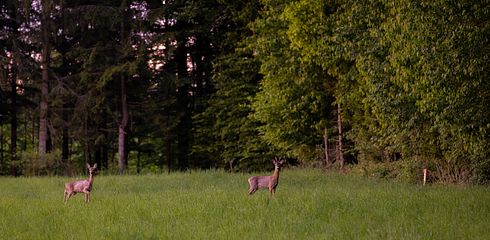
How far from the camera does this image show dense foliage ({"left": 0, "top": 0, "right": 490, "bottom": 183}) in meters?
18.1

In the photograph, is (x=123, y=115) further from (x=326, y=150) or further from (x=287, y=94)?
(x=326, y=150)

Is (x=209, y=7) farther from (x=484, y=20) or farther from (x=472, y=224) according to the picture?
(x=472, y=224)

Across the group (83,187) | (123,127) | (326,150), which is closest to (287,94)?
(326,150)

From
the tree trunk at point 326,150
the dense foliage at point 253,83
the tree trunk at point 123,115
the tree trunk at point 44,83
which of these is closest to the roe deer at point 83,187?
the dense foliage at point 253,83

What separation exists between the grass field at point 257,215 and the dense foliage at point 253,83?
3043 millimetres

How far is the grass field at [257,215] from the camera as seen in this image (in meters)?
11.6

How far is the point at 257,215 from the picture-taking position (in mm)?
13602

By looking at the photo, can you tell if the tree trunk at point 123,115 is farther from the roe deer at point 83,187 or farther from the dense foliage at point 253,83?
the roe deer at point 83,187

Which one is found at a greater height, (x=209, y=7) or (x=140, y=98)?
(x=209, y=7)

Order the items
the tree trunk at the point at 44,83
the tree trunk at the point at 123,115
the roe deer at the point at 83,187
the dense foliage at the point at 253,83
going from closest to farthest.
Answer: the roe deer at the point at 83,187, the dense foliage at the point at 253,83, the tree trunk at the point at 44,83, the tree trunk at the point at 123,115

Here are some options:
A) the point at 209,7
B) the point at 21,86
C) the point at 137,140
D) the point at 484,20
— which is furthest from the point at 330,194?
the point at 137,140

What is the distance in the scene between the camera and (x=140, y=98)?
3934 cm

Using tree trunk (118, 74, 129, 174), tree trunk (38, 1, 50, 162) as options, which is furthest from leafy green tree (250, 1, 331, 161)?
tree trunk (38, 1, 50, 162)

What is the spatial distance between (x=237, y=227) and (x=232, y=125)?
24948 mm
